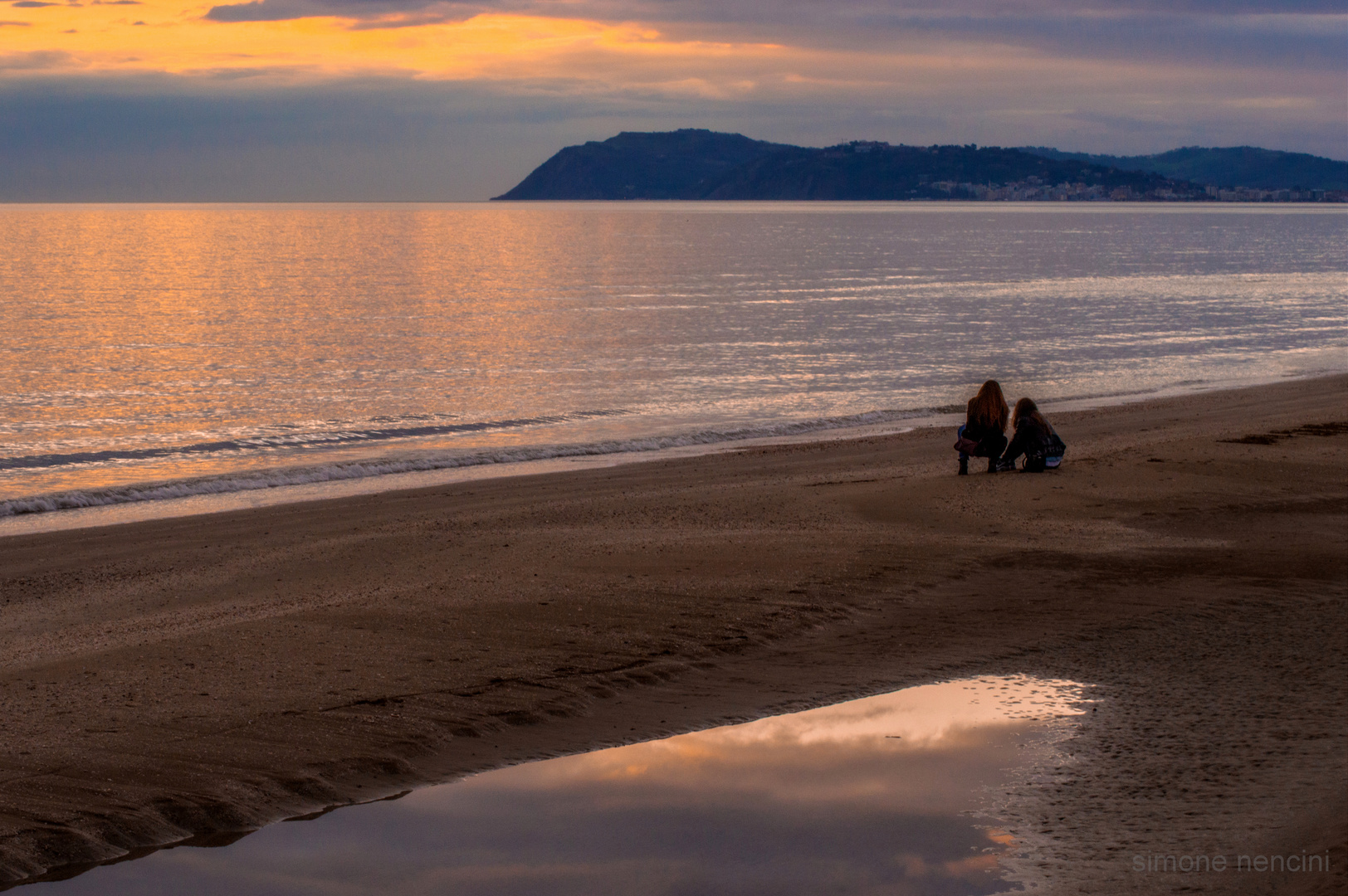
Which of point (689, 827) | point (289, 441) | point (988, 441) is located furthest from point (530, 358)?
point (689, 827)

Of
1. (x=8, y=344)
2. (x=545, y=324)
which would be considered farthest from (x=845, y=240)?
(x=8, y=344)

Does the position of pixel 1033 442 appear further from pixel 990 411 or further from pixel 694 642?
pixel 694 642

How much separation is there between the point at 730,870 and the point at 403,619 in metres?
3.94

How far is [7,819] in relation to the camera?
514cm

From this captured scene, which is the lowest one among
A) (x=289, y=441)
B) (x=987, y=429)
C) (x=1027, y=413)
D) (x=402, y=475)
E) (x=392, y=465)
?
(x=402, y=475)

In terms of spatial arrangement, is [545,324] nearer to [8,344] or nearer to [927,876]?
[8,344]

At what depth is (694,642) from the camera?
7992 millimetres

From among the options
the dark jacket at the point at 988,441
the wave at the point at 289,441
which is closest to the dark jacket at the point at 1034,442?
the dark jacket at the point at 988,441

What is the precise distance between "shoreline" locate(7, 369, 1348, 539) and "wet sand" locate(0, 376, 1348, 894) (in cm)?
159

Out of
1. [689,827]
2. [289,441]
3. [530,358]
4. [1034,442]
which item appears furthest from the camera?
[530,358]

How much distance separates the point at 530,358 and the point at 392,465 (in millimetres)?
15420

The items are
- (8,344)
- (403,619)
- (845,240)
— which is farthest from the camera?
(845,240)

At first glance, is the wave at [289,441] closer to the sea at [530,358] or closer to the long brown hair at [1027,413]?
the sea at [530,358]

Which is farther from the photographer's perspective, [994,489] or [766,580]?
[994,489]
